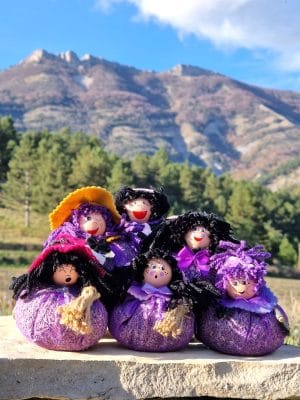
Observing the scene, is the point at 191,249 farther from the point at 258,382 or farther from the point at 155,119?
the point at 155,119

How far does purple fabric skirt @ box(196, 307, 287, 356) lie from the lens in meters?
2.83

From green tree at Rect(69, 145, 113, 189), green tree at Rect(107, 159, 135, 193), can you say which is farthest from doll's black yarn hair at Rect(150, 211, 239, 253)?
green tree at Rect(69, 145, 113, 189)

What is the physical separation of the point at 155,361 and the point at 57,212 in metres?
1.01

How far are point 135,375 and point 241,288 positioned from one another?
678 millimetres

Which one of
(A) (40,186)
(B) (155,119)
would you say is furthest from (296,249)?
(B) (155,119)

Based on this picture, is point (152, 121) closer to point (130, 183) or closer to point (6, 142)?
point (6, 142)

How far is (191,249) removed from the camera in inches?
125

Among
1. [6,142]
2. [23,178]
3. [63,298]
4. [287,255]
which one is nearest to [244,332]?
[63,298]

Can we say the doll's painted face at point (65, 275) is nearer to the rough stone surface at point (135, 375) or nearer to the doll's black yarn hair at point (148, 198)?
the rough stone surface at point (135, 375)

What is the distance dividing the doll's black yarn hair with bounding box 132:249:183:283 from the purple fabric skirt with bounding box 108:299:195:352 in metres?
0.14

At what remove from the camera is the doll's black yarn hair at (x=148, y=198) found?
11.1ft

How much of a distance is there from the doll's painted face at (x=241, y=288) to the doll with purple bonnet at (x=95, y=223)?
1.82ft

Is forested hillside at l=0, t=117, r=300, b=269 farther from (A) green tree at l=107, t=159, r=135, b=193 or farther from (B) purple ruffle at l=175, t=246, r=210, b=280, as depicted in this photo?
(B) purple ruffle at l=175, t=246, r=210, b=280

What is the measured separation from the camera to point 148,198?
11.1 ft
